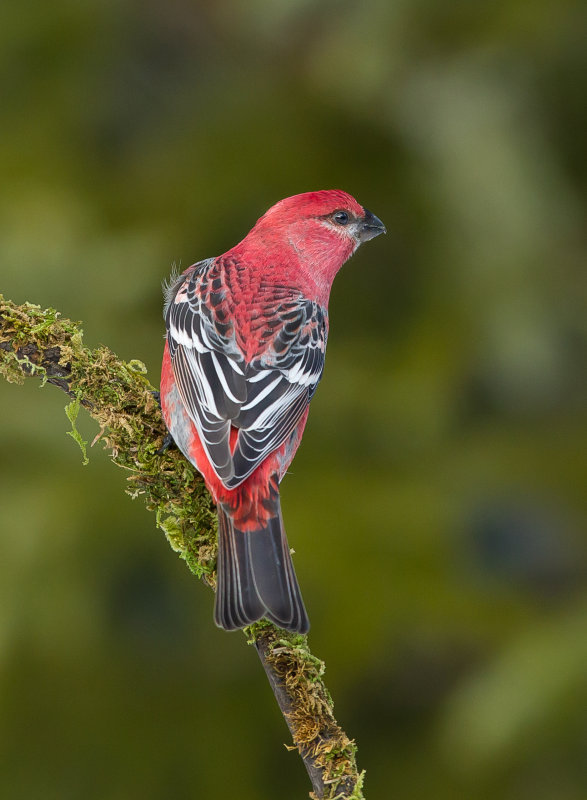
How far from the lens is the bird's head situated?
4.72m

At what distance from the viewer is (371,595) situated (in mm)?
4766

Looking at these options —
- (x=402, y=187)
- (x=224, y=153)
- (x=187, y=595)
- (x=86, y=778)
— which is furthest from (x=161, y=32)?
(x=86, y=778)

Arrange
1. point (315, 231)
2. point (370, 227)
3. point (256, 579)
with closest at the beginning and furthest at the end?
point (256, 579)
point (315, 231)
point (370, 227)

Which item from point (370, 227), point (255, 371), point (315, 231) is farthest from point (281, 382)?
point (370, 227)

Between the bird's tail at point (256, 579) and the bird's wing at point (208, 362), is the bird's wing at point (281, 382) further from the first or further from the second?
the bird's tail at point (256, 579)

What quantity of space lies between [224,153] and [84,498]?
2236mm

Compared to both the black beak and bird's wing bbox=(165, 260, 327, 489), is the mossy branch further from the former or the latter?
the black beak

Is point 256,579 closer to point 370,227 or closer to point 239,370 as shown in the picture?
point 239,370

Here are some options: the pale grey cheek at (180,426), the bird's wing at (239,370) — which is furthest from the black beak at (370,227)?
the pale grey cheek at (180,426)

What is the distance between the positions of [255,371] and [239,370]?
65 millimetres

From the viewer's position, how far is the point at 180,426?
3.62 metres

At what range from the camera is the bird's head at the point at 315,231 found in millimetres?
4719

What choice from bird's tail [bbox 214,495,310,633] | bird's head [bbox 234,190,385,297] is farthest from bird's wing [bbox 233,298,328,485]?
bird's head [bbox 234,190,385,297]

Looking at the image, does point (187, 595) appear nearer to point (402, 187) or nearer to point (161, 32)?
point (402, 187)
